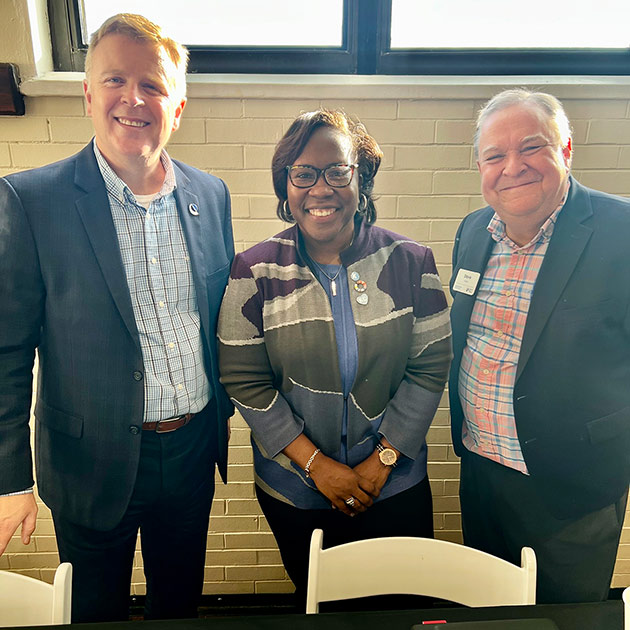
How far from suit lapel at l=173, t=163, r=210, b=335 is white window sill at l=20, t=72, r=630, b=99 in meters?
0.25

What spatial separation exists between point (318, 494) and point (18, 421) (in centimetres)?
85

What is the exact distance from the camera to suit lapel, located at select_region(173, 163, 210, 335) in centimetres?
145

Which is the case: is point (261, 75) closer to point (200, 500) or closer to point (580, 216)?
point (580, 216)

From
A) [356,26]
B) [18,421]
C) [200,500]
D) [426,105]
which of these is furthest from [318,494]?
[356,26]

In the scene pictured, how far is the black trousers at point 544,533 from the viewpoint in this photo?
1630 mm

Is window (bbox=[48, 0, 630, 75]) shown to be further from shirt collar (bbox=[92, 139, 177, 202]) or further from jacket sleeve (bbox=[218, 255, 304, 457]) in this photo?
jacket sleeve (bbox=[218, 255, 304, 457])

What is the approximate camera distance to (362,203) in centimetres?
149

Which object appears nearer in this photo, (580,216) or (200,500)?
(580,216)

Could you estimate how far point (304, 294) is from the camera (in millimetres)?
1485

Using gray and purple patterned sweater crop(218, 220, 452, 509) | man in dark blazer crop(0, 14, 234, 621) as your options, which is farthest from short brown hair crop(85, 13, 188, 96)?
gray and purple patterned sweater crop(218, 220, 452, 509)

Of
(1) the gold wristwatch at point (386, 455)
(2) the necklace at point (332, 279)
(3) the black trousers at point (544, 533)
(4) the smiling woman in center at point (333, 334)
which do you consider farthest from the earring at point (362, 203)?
(3) the black trousers at point (544, 533)

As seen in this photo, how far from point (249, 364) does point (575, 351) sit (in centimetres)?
90

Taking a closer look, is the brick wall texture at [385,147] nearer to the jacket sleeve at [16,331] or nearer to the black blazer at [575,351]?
the black blazer at [575,351]

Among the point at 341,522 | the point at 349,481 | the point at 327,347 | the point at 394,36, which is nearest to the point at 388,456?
the point at 349,481
